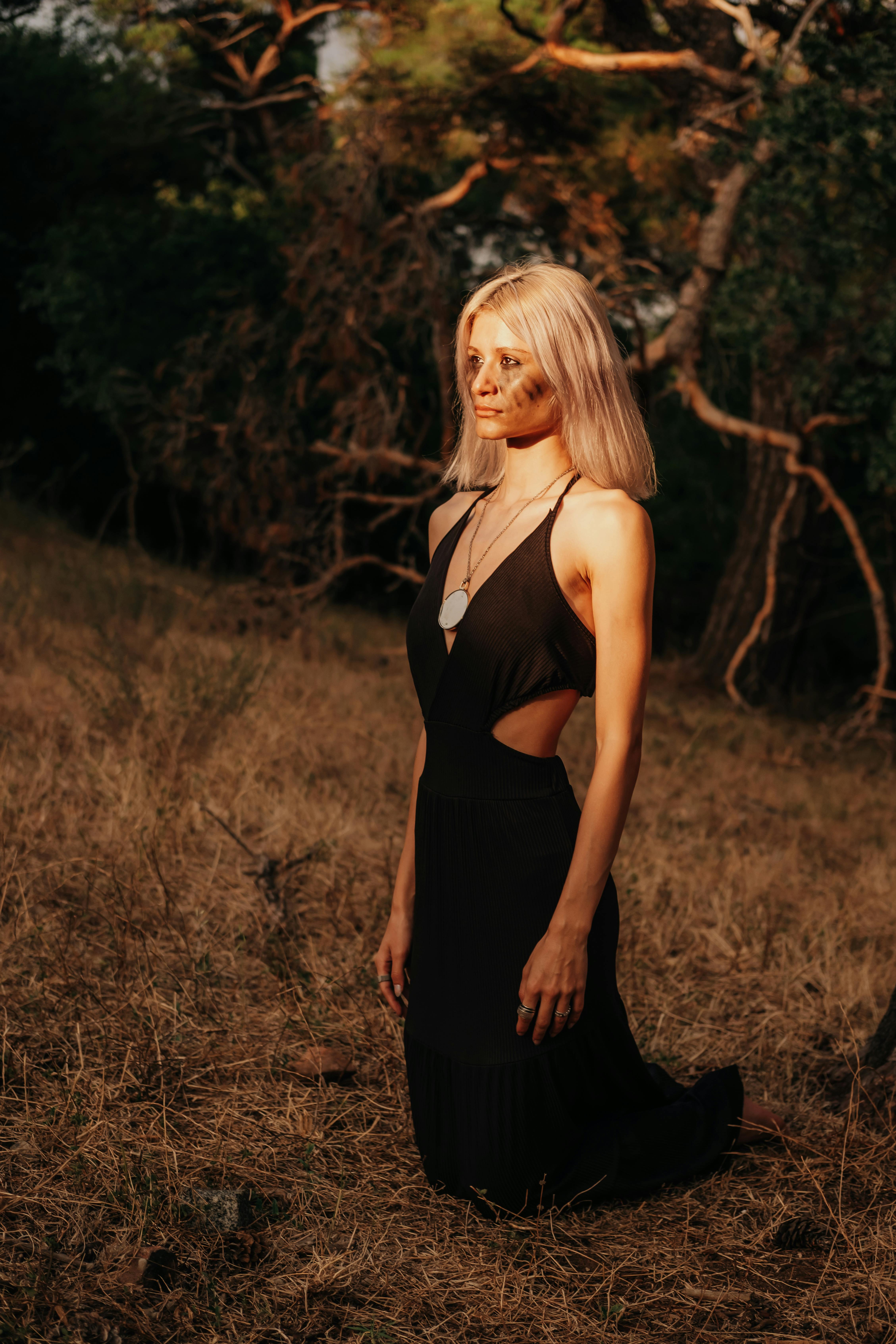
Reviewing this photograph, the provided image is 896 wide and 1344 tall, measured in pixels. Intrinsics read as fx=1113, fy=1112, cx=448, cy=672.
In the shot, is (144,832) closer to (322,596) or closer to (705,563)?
(322,596)

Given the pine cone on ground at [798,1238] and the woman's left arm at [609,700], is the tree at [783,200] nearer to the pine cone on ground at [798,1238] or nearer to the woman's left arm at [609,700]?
the pine cone on ground at [798,1238]

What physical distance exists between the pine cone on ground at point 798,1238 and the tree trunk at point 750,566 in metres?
7.57

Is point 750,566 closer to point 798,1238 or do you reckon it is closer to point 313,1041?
point 313,1041

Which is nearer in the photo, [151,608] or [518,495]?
[518,495]

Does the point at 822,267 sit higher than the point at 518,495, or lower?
higher

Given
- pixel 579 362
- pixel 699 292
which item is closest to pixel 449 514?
pixel 579 362

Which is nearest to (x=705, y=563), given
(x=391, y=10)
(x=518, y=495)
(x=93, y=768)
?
(x=391, y=10)

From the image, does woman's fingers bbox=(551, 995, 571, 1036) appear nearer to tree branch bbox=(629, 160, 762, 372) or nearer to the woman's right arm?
the woman's right arm

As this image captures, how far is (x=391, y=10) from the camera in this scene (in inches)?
392

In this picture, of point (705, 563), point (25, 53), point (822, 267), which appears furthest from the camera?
point (705, 563)

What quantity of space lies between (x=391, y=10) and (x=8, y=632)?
7050 millimetres

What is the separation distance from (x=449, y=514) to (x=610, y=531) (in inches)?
22.1

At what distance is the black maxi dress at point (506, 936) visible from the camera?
2.12 m

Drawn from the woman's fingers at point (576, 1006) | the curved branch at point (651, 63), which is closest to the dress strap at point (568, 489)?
the woman's fingers at point (576, 1006)
